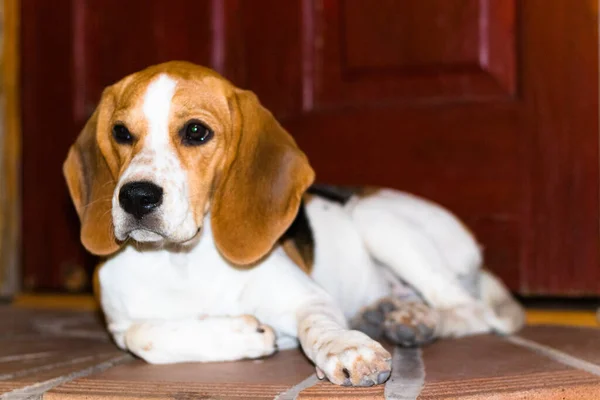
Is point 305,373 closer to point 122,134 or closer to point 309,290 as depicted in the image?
point 309,290

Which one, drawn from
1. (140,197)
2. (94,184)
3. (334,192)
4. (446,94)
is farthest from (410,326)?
(446,94)

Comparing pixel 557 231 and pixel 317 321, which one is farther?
pixel 557 231

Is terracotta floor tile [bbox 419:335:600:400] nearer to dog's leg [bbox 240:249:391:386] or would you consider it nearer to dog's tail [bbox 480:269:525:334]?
dog's leg [bbox 240:249:391:386]

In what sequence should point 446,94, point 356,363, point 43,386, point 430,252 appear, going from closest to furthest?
point 356,363, point 43,386, point 430,252, point 446,94

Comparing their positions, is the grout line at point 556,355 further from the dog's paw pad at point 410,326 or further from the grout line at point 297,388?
the grout line at point 297,388

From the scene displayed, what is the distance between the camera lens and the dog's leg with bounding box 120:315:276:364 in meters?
2.34

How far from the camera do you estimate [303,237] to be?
2.97 m

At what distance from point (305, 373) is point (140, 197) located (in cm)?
62

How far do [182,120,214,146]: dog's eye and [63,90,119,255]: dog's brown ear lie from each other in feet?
0.98

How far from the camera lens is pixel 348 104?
11.7 feet

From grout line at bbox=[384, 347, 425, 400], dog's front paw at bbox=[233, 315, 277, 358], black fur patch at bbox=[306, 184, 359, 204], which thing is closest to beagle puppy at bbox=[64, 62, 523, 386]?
dog's front paw at bbox=[233, 315, 277, 358]

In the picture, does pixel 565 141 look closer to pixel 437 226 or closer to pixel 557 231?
pixel 557 231

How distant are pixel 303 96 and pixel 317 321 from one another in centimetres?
151

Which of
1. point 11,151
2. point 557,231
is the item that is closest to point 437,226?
point 557,231
